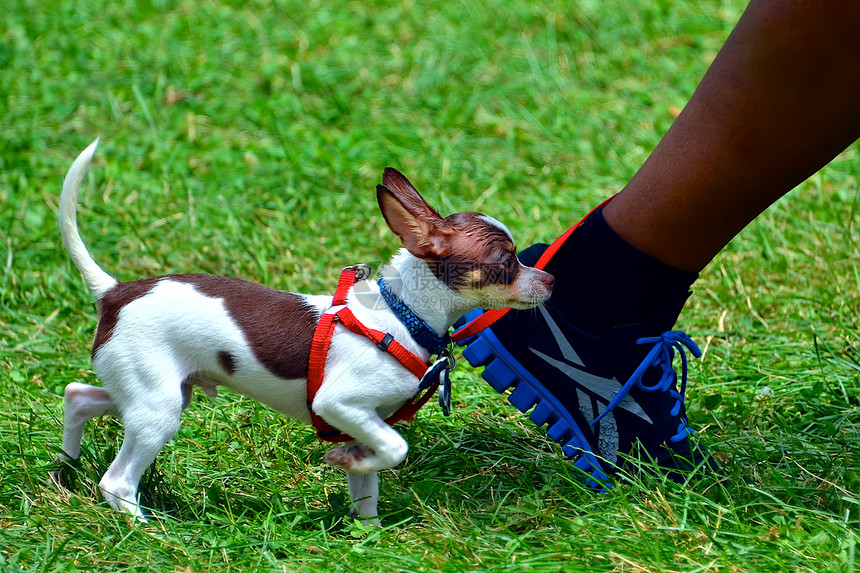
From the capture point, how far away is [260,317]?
8.48ft

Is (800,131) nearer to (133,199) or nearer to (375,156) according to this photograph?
(375,156)

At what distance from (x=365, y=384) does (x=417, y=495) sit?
0.41 meters

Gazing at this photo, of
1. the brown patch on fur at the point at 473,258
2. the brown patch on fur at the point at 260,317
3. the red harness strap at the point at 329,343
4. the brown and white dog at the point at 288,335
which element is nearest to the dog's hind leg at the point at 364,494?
the brown and white dog at the point at 288,335

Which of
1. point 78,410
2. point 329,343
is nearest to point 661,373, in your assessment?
point 329,343

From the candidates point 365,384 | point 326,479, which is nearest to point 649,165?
point 365,384

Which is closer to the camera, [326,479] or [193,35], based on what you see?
[326,479]

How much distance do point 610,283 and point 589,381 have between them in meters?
0.30

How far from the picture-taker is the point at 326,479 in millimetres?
2936

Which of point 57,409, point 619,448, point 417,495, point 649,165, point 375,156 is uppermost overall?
point 649,165

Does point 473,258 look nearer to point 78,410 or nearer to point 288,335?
point 288,335

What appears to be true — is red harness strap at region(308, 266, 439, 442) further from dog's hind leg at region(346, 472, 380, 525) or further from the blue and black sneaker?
the blue and black sneaker

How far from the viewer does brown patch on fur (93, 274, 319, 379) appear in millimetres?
2562

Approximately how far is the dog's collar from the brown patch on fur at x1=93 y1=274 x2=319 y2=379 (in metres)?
0.21

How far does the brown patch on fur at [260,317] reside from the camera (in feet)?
8.41
